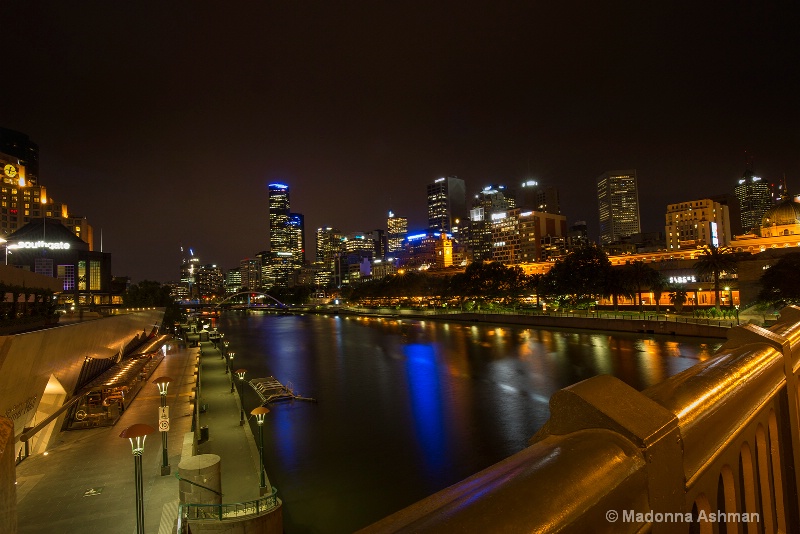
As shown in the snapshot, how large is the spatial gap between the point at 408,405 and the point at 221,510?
16.8 m

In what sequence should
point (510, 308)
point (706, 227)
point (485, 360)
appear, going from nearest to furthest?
point (485, 360) < point (510, 308) < point (706, 227)

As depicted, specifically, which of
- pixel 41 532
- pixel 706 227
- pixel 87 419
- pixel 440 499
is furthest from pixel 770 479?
pixel 706 227

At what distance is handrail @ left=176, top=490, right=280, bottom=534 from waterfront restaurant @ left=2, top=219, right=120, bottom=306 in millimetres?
54210

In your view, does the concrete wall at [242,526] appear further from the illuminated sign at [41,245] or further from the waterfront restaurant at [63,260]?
the illuminated sign at [41,245]

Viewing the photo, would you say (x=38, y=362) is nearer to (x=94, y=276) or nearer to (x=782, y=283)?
(x=782, y=283)

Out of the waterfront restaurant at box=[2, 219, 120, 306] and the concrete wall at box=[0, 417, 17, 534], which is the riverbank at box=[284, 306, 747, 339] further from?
the waterfront restaurant at box=[2, 219, 120, 306]

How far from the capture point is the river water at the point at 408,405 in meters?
15.1

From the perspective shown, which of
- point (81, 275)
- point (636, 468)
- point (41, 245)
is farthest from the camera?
point (81, 275)

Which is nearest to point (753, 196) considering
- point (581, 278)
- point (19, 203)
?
point (581, 278)

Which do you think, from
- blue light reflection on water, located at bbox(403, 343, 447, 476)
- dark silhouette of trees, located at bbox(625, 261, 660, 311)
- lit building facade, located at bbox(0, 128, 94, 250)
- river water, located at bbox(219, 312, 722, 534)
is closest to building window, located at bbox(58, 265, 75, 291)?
lit building facade, located at bbox(0, 128, 94, 250)

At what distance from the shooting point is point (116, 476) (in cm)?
1111

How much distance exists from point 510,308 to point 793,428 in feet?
235

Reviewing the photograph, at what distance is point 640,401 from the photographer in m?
1.36

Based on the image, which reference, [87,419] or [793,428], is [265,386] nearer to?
[87,419]
